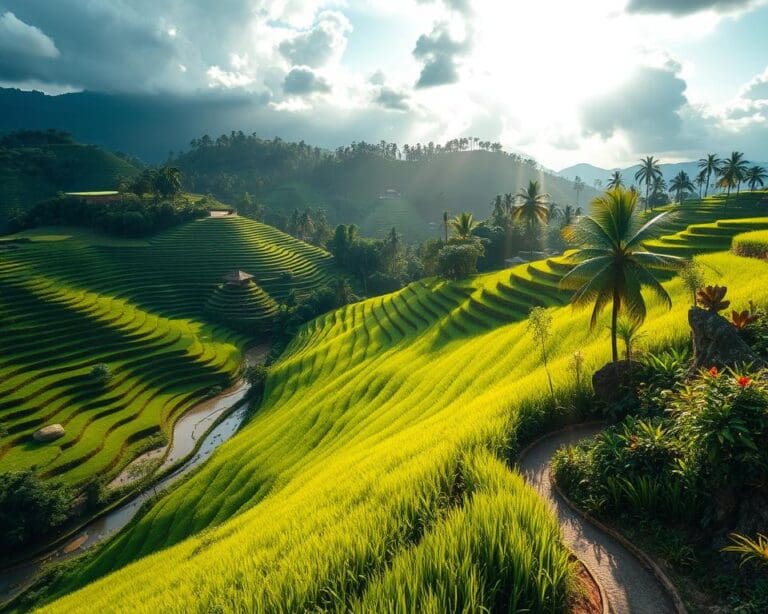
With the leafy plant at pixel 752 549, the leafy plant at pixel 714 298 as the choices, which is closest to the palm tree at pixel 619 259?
the leafy plant at pixel 714 298

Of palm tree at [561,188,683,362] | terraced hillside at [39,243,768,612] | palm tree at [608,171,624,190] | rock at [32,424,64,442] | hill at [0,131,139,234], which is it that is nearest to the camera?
terraced hillside at [39,243,768,612]

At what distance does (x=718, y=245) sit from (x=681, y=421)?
3452 cm

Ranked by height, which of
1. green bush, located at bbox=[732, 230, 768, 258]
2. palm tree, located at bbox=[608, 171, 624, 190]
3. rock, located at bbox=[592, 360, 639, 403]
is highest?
palm tree, located at bbox=[608, 171, 624, 190]

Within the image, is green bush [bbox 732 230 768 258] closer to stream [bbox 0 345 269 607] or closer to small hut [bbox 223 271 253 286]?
stream [bbox 0 345 269 607]

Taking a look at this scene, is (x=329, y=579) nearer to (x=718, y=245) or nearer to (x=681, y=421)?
(x=681, y=421)

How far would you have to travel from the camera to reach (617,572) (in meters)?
8.41

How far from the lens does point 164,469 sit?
37094 millimetres

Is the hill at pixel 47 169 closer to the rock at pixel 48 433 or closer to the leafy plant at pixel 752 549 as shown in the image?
the rock at pixel 48 433

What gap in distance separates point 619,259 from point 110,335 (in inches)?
2336

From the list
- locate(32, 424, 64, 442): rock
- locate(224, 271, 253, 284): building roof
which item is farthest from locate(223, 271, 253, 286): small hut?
locate(32, 424, 64, 442): rock

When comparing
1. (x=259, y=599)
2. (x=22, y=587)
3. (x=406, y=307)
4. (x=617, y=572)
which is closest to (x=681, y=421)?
(x=617, y=572)

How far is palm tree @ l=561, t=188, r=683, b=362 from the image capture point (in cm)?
1448

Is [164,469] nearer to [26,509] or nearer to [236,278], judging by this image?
[26,509]

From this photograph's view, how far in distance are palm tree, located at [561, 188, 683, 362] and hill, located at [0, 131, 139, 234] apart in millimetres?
137252
